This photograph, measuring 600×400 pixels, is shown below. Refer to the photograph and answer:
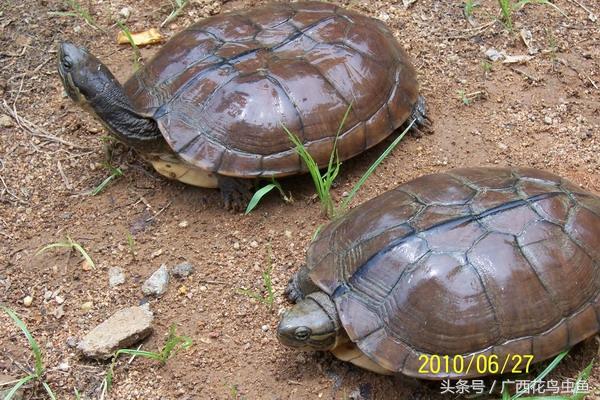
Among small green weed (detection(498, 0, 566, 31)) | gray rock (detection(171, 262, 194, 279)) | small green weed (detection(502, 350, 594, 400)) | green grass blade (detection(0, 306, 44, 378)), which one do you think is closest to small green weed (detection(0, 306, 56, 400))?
green grass blade (detection(0, 306, 44, 378))

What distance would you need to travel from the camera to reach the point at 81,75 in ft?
12.6

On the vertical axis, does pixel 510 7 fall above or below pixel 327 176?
above

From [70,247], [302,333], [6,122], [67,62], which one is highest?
[67,62]

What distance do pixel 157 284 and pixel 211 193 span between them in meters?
0.71

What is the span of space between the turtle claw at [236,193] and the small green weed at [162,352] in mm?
857

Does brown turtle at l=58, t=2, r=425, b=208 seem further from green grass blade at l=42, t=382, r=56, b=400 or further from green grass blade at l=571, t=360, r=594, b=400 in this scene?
green grass blade at l=571, t=360, r=594, b=400

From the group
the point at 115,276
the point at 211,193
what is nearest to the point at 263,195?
the point at 211,193

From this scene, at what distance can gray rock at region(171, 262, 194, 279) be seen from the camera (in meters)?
3.48

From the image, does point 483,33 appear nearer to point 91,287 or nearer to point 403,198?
point 403,198

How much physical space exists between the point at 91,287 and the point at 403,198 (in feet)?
5.15

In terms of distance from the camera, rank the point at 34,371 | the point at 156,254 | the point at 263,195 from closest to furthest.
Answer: the point at 34,371 < the point at 156,254 < the point at 263,195

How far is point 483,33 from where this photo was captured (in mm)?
4672

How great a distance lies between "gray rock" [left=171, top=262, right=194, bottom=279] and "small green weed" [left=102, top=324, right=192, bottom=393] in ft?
1.17
